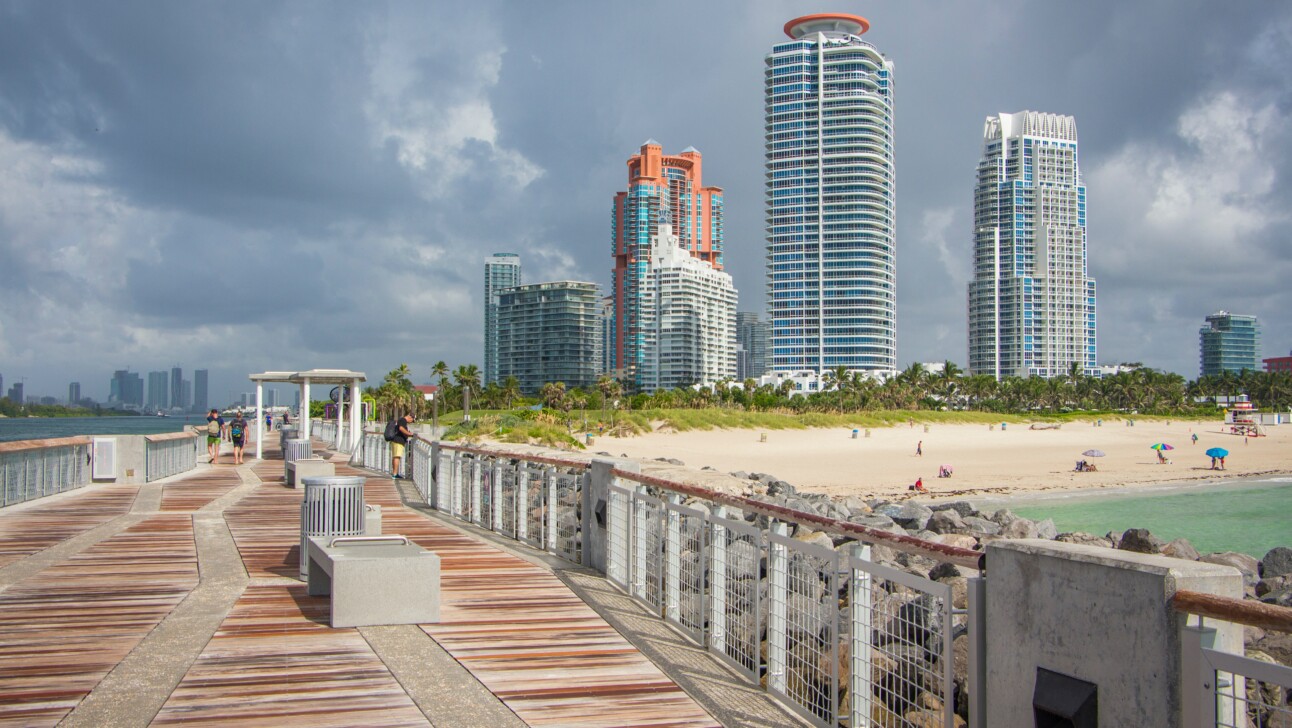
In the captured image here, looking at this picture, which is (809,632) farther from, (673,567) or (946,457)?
(946,457)

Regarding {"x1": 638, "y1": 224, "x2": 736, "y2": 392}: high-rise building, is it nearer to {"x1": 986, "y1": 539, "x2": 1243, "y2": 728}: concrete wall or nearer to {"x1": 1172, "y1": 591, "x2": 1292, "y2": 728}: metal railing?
{"x1": 986, "y1": 539, "x2": 1243, "y2": 728}: concrete wall

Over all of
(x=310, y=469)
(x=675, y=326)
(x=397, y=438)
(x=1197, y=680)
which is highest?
(x=675, y=326)

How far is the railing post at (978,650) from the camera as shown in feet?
12.6

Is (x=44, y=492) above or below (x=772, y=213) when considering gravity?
below

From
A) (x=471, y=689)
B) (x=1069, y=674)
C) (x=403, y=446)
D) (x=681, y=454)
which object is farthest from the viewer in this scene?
(x=681, y=454)

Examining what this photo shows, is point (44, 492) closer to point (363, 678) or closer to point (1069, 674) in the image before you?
point (363, 678)

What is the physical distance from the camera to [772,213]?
157250 mm

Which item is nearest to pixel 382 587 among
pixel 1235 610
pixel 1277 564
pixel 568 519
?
pixel 568 519

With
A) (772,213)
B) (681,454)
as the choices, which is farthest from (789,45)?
(681,454)

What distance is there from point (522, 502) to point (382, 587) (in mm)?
4892

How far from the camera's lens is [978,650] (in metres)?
3.87

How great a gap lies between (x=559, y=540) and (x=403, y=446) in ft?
38.9

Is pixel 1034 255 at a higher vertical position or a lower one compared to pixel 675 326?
higher

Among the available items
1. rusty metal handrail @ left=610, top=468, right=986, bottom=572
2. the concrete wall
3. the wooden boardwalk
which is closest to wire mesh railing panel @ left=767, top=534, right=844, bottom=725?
rusty metal handrail @ left=610, top=468, right=986, bottom=572
